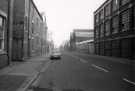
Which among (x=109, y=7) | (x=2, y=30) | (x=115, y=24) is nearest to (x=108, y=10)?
(x=109, y=7)

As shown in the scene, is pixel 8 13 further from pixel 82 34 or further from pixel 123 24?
pixel 82 34

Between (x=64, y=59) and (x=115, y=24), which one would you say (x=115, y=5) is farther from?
(x=64, y=59)

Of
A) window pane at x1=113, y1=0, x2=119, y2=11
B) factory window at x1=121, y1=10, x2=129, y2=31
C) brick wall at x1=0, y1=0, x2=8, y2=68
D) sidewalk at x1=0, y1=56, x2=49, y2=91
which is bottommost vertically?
sidewalk at x1=0, y1=56, x2=49, y2=91

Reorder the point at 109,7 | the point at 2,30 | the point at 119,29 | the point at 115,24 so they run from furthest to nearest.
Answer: the point at 109,7 < the point at 115,24 < the point at 119,29 < the point at 2,30

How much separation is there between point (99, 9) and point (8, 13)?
31988 millimetres

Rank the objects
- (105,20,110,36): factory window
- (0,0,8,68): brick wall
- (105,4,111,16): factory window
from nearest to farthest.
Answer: (0,0,8,68): brick wall
(105,4,111,16): factory window
(105,20,110,36): factory window

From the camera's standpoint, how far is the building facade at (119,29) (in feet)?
76.8

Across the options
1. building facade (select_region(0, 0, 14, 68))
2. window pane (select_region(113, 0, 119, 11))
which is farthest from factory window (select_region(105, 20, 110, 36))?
building facade (select_region(0, 0, 14, 68))

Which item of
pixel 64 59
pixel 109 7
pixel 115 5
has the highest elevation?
pixel 109 7

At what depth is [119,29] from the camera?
27422 mm

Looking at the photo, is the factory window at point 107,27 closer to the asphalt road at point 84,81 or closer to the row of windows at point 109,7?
the row of windows at point 109,7

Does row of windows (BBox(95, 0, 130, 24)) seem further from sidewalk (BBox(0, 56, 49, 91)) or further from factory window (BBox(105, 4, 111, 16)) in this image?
sidewalk (BBox(0, 56, 49, 91))

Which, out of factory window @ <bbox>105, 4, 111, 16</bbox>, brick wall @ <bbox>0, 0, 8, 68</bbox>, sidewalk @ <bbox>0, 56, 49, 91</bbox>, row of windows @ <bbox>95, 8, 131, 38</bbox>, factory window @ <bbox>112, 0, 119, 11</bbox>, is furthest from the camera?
factory window @ <bbox>105, 4, 111, 16</bbox>

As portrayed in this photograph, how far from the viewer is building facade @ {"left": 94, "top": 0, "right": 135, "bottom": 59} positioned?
2341 centimetres
